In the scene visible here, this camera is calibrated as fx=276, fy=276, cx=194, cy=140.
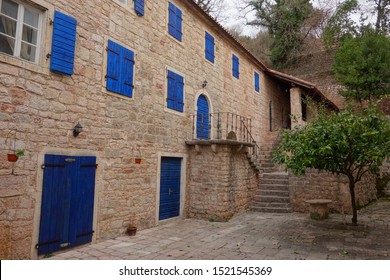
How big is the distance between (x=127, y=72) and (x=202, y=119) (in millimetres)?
3595

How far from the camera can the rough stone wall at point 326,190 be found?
8898mm

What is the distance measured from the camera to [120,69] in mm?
6465

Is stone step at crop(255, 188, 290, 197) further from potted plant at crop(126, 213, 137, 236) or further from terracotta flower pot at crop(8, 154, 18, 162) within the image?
terracotta flower pot at crop(8, 154, 18, 162)

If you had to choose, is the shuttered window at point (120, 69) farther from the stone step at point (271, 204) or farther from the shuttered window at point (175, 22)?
the stone step at point (271, 204)

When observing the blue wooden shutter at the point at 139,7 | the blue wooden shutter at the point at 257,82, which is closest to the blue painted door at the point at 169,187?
the blue wooden shutter at the point at 139,7

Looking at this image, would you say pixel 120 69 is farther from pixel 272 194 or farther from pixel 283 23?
pixel 283 23

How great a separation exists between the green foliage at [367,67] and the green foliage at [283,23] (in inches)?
189

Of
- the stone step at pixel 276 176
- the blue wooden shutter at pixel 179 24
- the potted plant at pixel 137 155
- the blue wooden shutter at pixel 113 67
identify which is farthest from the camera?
the stone step at pixel 276 176

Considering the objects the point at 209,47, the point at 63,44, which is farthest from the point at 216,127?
the point at 63,44

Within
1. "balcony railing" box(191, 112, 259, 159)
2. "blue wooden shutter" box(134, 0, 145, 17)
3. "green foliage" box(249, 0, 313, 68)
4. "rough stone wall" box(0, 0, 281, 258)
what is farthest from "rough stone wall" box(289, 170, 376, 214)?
"green foliage" box(249, 0, 313, 68)

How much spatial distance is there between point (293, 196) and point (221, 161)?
3239mm

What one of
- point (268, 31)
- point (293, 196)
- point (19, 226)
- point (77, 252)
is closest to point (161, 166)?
point (77, 252)

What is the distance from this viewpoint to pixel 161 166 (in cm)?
773

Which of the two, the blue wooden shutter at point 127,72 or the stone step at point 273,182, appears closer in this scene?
the blue wooden shutter at point 127,72
